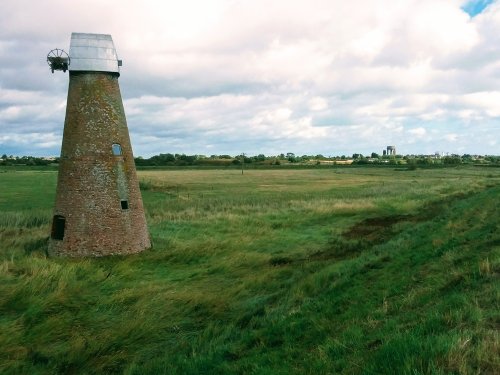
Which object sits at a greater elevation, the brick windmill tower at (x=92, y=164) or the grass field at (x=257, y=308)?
the brick windmill tower at (x=92, y=164)

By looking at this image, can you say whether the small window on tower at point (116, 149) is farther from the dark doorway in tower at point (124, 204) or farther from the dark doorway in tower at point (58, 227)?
the dark doorway in tower at point (58, 227)

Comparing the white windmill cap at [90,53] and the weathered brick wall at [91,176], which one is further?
the white windmill cap at [90,53]

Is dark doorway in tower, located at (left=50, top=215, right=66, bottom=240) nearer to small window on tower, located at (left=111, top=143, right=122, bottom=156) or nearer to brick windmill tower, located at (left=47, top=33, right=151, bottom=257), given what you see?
brick windmill tower, located at (left=47, top=33, right=151, bottom=257)

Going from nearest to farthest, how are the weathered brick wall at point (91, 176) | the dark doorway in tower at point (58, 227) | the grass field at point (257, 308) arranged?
1. the grass field at point (257, 308)
2. the weathered brick wall at point (91, 176)
3. the dark doorway in tower at point (58, 227)

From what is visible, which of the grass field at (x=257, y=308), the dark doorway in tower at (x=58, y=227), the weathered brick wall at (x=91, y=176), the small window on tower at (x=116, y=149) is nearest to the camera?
the grass field at (x=257, y=308)

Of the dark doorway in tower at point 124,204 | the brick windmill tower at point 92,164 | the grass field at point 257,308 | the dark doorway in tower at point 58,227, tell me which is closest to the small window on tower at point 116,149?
the brick windmill tower at point 92,164

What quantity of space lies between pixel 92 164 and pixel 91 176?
444mm

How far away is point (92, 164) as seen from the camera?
16609 mm

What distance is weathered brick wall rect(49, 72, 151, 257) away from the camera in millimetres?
16594

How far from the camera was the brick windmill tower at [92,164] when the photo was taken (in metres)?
16.6

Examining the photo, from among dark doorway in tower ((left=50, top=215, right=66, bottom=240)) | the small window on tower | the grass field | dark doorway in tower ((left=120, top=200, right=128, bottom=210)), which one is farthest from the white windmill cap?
the grass field

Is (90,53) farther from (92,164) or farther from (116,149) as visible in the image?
(92,164)

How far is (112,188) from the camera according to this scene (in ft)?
55.5

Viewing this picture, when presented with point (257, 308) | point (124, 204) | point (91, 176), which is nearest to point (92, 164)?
point (91, 176)
